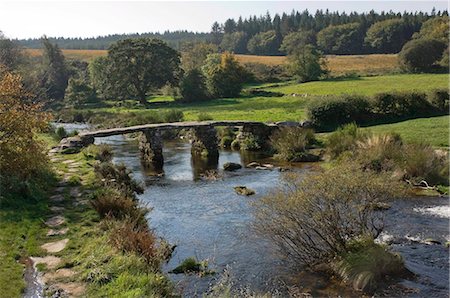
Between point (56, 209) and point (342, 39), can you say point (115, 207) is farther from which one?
point (342, 39)

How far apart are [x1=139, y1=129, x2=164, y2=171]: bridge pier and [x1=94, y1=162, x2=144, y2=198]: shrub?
10.1m

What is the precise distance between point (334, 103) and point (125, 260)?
2976cm

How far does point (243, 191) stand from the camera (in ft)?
76.1

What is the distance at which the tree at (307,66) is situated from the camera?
73.5 metres

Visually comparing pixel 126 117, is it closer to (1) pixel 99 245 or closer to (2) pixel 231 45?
(1) pixel 99 245

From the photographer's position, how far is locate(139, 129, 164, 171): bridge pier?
3272cm

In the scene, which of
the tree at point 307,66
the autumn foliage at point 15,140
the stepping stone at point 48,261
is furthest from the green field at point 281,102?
the stepping stone at point 48,261

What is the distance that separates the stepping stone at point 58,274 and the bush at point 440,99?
35813 mm

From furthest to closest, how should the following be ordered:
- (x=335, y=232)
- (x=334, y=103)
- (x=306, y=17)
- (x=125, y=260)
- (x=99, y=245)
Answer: (x=306, y=17) → (x=334, y=103) → (x=335, y=232) → (x=99, y=245) → (x=125, y=260)

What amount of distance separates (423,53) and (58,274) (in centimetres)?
6913

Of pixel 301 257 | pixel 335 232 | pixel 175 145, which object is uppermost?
pixel 335 232

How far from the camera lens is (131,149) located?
38719 millimetres

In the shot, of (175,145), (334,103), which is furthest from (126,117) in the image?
(334,103)

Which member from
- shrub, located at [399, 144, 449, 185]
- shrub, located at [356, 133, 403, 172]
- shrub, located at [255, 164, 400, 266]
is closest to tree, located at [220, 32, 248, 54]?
shrub, located at [356, 133, 403, 172]
